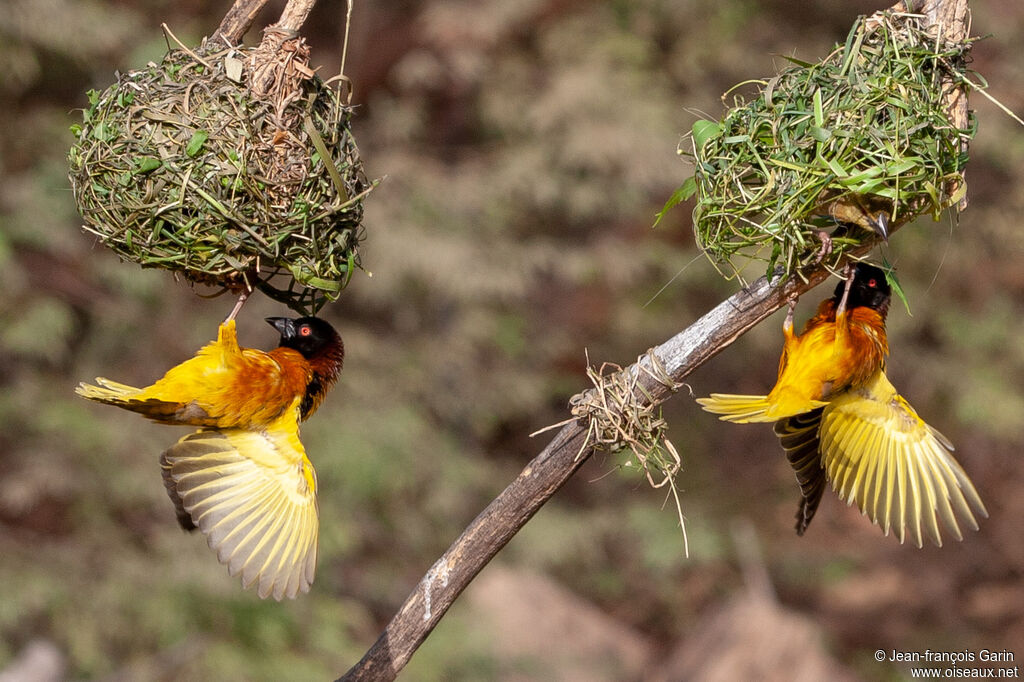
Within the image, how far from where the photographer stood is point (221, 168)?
2.55m

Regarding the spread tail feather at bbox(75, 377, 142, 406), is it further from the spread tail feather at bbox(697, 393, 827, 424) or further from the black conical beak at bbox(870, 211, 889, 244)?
the black conical beak at bbox(870, 211, 889, 244)

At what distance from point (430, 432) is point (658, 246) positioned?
2.88 m

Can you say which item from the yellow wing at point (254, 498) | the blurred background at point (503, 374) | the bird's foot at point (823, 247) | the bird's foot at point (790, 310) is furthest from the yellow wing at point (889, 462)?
the blurred background at point (503, 374)

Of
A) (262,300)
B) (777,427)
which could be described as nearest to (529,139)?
(262,300)

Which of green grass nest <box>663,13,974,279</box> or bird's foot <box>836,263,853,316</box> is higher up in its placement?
green grass nest <box>663,13,974,279</box>

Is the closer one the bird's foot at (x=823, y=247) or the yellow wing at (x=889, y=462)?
the bird's foot at (x=823, y=247)

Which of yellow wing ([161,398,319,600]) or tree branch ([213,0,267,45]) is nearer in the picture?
tree branch ([213,0,267,45])

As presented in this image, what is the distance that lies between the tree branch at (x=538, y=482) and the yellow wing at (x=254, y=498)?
313mm

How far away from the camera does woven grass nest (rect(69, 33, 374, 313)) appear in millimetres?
2564

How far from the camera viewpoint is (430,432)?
9.23 meters

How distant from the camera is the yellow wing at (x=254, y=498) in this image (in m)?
3.02

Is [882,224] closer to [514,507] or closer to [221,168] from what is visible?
[514,507]

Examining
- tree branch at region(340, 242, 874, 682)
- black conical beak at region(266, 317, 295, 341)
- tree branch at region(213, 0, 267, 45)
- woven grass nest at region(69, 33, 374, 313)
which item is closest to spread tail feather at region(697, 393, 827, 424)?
tree branch at region(340, 242, 874, 682)

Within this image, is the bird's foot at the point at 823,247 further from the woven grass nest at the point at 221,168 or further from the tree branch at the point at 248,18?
the tree branch at the point at 248,18
